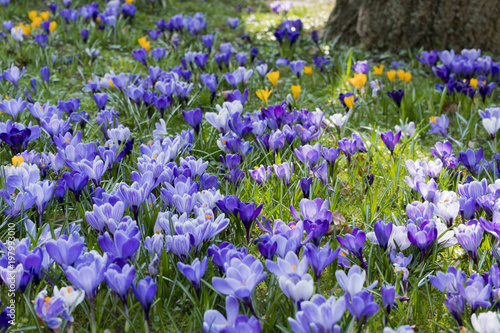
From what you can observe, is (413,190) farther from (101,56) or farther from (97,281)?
(101,56)

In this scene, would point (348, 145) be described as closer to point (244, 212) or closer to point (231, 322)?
point (244, 212)

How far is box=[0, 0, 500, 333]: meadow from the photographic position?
4.65 feet

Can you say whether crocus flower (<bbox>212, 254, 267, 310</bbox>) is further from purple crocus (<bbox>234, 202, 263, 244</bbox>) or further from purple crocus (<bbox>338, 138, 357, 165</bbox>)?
purple crocus (<bbox>338, 138, 357, 165</bbox>)

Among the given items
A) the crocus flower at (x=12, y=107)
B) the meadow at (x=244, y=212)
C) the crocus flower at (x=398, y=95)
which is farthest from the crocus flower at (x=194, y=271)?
the crocus flower at (x=398, y=95)

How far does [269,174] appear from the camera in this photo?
224 cm

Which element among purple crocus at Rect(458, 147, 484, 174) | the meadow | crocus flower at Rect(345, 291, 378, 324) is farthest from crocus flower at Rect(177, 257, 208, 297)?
purple crocus at Rect(458, 147, 484, 174)

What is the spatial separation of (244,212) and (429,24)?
11.7 ft

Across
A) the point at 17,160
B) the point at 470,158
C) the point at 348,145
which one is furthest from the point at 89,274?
the point at 470,158

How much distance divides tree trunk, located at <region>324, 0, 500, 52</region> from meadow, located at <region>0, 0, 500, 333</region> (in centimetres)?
67

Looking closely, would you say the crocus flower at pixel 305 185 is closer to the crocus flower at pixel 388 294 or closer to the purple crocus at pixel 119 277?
the crocus flower at pixel 388 294

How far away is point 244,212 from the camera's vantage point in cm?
176

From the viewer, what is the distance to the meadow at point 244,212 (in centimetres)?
142

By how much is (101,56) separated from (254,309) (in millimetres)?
3633

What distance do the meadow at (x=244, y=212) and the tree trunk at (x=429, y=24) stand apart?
67cm
